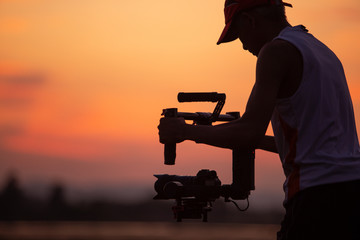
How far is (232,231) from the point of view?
200 meters

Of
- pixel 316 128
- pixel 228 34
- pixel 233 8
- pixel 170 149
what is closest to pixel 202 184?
pixel 170 149

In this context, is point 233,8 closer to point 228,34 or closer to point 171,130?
point 228,34

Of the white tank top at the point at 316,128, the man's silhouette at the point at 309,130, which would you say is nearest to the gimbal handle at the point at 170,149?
the man's silhouette at the point at 309,130

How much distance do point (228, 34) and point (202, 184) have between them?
4.34 ft

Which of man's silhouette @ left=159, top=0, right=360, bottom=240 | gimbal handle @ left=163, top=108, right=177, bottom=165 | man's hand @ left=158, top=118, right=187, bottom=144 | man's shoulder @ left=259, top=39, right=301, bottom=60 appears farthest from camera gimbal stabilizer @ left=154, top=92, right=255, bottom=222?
man's shoulder @ left=259, top=39, right=301, bottom=60

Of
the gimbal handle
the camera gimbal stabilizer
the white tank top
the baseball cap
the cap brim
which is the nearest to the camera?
the white tank top

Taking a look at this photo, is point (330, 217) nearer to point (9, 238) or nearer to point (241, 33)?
point (241, 33)

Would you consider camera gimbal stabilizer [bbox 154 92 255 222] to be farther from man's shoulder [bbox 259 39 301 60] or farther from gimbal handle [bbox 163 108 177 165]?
man's shoulder [bbox 259 39 301 60]

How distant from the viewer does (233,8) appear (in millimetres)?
5203

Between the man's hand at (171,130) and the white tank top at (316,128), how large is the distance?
72 centimetres

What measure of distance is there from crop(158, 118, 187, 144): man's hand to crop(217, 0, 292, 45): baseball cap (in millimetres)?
742

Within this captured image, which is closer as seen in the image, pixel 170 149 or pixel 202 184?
pixel 170 149

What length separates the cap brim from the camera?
A: 5.30m

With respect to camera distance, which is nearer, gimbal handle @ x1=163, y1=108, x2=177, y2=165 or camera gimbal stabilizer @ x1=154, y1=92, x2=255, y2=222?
gimbal handle @ x1=163, y1=108, x2=177, y2=165
